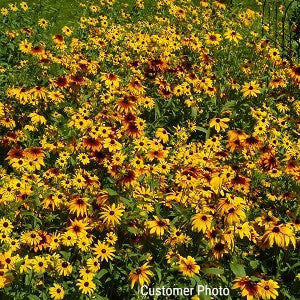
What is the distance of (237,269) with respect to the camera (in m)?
4.09

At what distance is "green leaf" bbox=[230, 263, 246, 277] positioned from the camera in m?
4.05

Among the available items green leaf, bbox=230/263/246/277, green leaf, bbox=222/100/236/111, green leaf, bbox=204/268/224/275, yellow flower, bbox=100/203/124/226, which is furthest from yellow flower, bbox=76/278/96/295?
green leaf, bbox=222/100/236/111

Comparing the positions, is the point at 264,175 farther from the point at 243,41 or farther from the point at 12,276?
the point at 243,41

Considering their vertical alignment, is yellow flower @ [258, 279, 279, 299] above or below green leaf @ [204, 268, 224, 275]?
above

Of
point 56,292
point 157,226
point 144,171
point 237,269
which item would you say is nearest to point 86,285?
point 56,292

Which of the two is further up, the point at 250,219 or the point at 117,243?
the point at 250,219

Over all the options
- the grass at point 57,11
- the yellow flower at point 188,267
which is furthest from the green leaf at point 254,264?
the grass at point 57,11

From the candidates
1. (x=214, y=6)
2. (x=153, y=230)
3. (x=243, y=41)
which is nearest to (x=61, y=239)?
(x=153, y=230)

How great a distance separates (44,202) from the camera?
4406 mm

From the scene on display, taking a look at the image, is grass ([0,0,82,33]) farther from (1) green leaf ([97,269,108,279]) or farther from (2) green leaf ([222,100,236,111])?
(1) green leaf ([97,269,108,279])

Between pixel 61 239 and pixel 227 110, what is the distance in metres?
3.38

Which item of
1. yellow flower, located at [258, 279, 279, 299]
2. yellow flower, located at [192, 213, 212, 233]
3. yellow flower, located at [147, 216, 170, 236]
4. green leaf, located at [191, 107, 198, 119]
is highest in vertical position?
yellow flower, located at [192, 213, 212, 233]

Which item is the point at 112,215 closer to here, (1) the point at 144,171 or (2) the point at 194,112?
(1) the point at 144,171

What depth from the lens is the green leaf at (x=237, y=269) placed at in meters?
4.05
